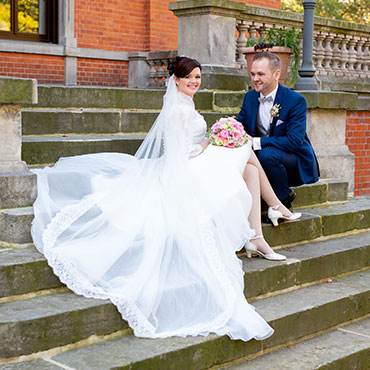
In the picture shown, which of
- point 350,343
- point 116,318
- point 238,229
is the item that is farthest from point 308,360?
point 116,318

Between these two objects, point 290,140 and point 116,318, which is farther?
point 290,140

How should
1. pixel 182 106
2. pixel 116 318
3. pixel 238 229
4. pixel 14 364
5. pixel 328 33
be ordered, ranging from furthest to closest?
1. pixel 328 33
2. pixel 182 106
3. pixel 238 229
4. pixel 116 318
5. pixel 14 364

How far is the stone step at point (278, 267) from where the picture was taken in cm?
372

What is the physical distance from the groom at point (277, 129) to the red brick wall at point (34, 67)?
17.4 feet

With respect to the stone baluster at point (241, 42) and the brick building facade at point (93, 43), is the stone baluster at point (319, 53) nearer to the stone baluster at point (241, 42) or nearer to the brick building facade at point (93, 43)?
the stone baluster at point (241, 42)

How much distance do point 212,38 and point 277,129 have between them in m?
2.81

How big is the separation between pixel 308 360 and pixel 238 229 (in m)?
0.94

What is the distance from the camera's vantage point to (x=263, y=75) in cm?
529

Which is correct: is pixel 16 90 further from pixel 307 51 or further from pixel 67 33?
pixel 67 33

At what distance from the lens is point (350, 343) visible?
442 centimetres

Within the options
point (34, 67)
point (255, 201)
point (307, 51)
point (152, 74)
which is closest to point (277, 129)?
point (255, 201)

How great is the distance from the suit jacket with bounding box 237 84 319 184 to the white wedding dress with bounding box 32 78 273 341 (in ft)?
2.06

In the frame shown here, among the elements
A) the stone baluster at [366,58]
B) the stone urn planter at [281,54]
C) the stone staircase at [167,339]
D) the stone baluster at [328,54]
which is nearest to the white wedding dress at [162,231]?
the stone staircase at [167,339]

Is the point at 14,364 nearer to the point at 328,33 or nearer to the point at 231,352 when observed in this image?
the point at 231,352
